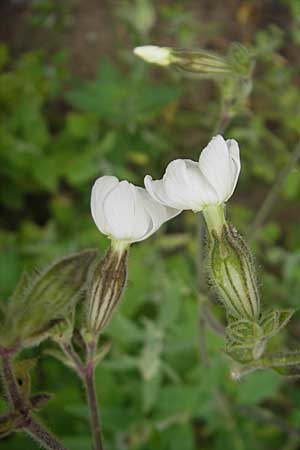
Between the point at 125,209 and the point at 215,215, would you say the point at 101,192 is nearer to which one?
the point at 125,209

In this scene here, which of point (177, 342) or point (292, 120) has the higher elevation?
point (292, 120)

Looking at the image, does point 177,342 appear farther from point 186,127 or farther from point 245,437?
point 186,127

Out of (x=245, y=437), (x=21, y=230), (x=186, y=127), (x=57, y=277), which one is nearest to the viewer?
(x=57, y=277)

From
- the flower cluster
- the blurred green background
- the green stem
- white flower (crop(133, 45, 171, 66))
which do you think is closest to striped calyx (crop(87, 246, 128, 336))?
the flower cluster

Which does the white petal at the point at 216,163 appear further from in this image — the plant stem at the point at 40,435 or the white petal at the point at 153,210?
the plant stem at the point at 40,435

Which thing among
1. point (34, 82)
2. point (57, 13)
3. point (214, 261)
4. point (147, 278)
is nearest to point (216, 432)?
point (147, 278)

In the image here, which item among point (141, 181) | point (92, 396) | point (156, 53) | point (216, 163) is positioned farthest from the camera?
point (141, 181)

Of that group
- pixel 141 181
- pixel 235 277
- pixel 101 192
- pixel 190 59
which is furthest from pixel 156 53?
pixel 141 181
